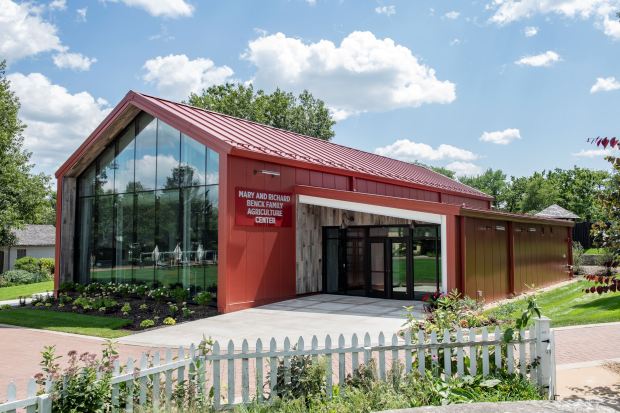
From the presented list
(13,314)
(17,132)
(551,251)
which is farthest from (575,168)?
(13,314)

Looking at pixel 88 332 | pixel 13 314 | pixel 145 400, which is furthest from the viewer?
pixel 13 314

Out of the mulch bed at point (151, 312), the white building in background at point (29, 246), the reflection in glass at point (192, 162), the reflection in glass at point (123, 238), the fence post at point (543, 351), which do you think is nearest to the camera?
the fence post at point (543, 351)

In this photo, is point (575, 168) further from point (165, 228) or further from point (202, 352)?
point (202, 352)

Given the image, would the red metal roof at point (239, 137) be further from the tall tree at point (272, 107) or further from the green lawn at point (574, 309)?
the tall tree at point (272, 107)

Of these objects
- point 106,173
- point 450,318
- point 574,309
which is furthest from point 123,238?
point 574,309

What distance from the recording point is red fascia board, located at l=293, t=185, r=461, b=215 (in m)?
14.2

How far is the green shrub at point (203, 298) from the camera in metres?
14.4

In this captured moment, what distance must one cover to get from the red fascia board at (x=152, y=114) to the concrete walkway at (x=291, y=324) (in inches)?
187

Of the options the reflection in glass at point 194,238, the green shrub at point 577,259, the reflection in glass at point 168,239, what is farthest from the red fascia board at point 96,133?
the green shrub at point 577,259

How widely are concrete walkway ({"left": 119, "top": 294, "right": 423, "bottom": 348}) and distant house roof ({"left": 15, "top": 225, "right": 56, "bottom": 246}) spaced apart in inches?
1496

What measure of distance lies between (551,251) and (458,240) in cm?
1064

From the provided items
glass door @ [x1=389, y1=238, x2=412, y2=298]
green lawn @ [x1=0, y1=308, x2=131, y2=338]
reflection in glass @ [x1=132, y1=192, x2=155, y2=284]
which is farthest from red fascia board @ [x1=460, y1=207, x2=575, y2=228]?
reflection in glass @ [x1=132, y1=192, x2=155, y2=284]

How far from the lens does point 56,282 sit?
1912cm

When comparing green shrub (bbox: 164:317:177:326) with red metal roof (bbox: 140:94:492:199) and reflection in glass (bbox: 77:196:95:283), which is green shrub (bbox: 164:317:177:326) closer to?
red metal roof (bbox: 140:94:492:199)
